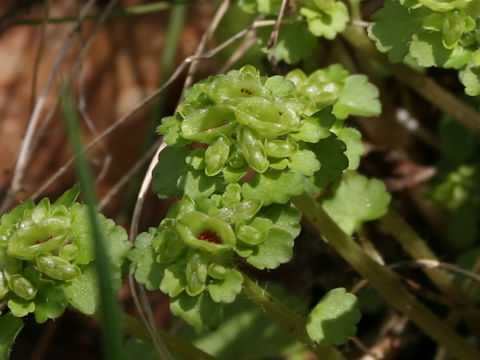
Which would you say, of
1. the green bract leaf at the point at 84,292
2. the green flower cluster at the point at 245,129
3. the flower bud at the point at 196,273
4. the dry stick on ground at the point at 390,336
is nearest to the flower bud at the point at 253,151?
the green flower cluster at the point at 245,129

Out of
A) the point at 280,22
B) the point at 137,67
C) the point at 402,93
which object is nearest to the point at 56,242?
the point at 280,22

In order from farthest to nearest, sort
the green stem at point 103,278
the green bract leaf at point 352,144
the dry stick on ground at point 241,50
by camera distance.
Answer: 1. the dry stick on ground at point 241,50
2. the green bract leaf at point 352,144
3. the green stem at point 103,278

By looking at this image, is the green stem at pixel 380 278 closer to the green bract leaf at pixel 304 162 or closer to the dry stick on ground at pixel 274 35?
the green bract leaf at pixel 304 162

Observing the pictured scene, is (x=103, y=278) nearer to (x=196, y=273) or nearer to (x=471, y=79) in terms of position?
(x=196, y=273)

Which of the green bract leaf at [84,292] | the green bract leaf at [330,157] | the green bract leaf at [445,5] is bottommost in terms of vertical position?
the green bract leaf at [84,292]

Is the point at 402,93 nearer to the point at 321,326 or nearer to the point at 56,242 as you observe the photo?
the point at 321,326
